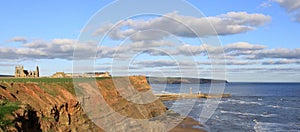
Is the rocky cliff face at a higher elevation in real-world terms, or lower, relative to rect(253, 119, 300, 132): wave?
higher

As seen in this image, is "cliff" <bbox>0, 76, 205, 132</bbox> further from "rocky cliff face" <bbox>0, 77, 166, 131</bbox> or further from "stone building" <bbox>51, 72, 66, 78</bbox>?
"stone building" <bbox>51, 72, 66, 78</bbox>

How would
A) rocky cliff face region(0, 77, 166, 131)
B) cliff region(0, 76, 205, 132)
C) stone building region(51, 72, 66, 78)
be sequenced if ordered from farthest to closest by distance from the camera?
stone building region(51, 72, 66, 78) < rocky cliff face region(0, 77, 166, 131) < cliff region(0, 76, 205, 132)

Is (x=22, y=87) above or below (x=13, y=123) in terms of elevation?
above

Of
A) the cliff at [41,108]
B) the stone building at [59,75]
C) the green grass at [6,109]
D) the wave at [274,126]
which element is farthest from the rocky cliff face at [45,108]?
the wave at [274,126]

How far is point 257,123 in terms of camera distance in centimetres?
5600

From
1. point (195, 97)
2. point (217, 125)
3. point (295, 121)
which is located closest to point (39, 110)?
point (217, 125)

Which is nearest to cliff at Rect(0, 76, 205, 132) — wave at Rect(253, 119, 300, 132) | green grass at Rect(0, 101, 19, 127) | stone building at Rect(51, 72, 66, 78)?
green grass at Rect(0, 101, 19, 127)

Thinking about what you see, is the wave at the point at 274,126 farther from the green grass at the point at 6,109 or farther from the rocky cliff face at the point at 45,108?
the green grass at the point at 6,109

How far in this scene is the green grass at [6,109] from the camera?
17.9 meters

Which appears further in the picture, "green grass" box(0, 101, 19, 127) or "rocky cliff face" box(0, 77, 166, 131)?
"rocky cliff face" box(0, 77, 166, 131)

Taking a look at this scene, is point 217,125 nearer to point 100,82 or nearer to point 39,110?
point 100,82

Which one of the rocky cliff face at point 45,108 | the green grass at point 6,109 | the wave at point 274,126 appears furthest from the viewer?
the wave at point 274,126

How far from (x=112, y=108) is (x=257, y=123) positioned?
1093 inches

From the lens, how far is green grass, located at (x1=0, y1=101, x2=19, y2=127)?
17919 millimetres
